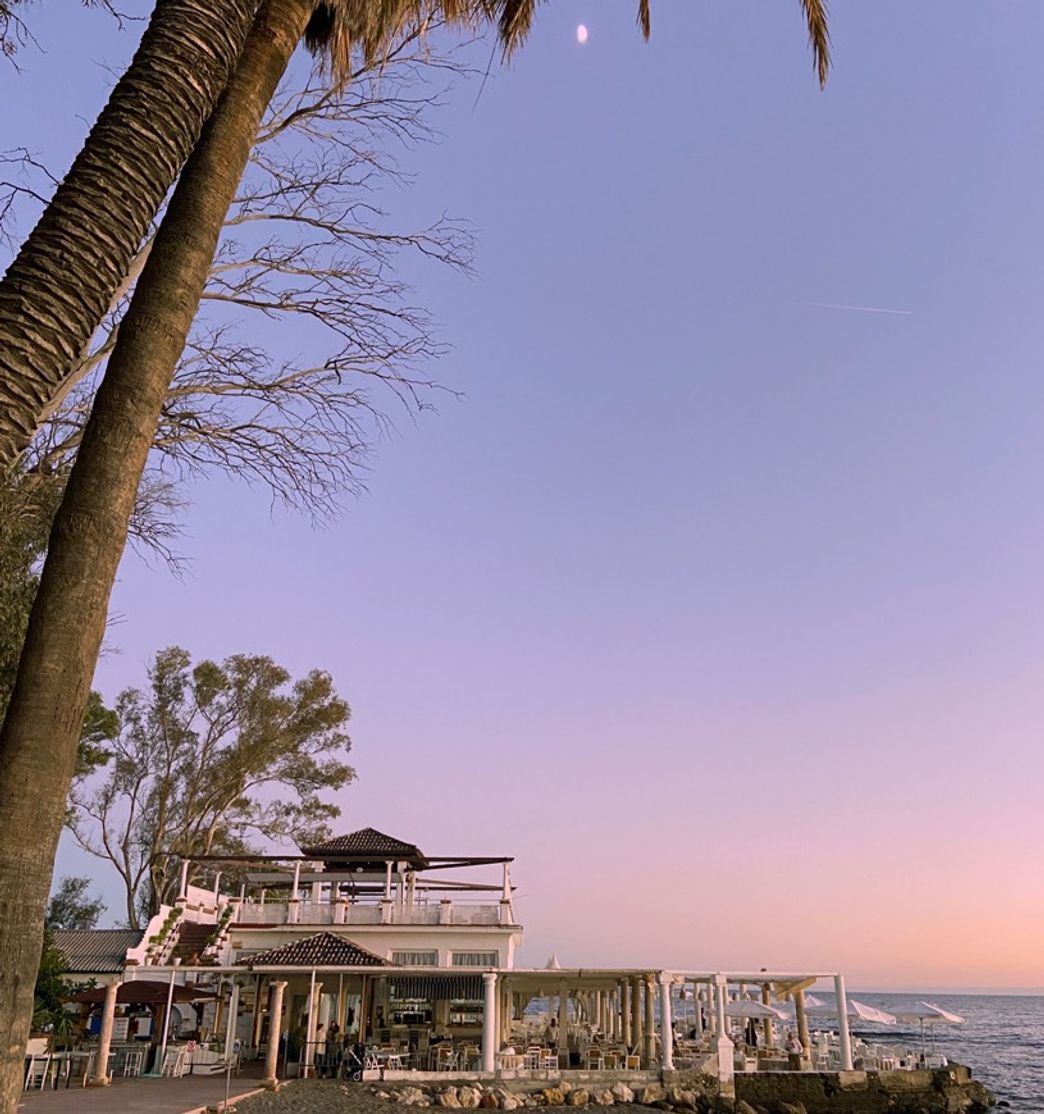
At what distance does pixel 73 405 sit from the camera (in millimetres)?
11000

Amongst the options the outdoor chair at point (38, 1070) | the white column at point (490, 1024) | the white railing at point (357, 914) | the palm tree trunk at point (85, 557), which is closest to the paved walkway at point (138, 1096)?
the outdoor chair at point (38, 1070)

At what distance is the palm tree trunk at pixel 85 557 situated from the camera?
3.89 metres

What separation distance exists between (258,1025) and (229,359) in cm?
2324

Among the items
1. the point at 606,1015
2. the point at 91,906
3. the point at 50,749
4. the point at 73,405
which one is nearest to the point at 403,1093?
the point at 73,405

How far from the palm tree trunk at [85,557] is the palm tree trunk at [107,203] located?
0.30m

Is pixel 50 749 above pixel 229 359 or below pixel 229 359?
below

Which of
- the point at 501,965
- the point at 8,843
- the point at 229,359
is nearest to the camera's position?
the point at 8,843

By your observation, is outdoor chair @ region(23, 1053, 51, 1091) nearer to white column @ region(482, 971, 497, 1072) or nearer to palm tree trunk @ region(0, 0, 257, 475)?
white column @ region(482, 971, 497, 1072)

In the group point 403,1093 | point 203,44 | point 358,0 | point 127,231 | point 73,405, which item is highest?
point 358,0

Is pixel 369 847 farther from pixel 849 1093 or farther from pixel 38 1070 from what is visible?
pixel 849 1093

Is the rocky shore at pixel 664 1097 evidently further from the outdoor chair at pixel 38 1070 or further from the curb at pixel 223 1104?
the outdoor chair at pixel 38 1070

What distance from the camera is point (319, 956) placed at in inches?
960

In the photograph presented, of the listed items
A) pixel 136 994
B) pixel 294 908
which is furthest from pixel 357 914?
pixel 136 994

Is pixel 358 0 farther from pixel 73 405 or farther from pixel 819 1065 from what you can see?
pixel 819 1065
